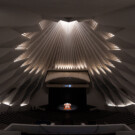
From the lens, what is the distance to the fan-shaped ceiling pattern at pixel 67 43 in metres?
7.67

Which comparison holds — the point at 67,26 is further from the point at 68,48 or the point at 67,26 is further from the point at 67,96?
the point at 67,96

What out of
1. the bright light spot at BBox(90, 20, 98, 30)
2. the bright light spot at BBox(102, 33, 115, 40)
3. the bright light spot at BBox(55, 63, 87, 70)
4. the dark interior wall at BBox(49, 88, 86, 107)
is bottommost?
the dark interior wall at BBox(49, 88, 86, 107)

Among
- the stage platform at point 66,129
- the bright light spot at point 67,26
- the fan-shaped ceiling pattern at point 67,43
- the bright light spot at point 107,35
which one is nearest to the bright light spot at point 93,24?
the fan-shaped ceiling pattern at point 67,43

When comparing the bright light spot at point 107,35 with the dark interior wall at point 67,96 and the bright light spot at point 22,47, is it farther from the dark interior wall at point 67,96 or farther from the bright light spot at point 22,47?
the dark interior wall at point 67,96

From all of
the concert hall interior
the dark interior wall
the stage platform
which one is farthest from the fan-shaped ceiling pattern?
the stage platform

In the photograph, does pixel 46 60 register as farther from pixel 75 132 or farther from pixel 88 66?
pixel 75 132

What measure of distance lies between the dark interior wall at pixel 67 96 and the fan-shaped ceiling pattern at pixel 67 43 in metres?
2.21

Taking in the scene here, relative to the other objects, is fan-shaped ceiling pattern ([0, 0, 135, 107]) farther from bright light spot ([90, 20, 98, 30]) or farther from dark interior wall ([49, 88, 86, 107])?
dark interior wall ([49, 88, 86, 107])

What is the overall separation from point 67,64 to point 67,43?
4639 millimetres

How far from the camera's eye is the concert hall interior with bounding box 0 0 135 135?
7.03m

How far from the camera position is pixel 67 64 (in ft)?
61.9

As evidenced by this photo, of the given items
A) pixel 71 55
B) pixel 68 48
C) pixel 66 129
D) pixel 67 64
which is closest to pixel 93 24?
pixel 68 48

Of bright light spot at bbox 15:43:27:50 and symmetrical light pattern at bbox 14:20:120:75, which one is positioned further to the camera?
bright light spot at bbox 15:43:27:50

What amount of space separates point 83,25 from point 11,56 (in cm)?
547
